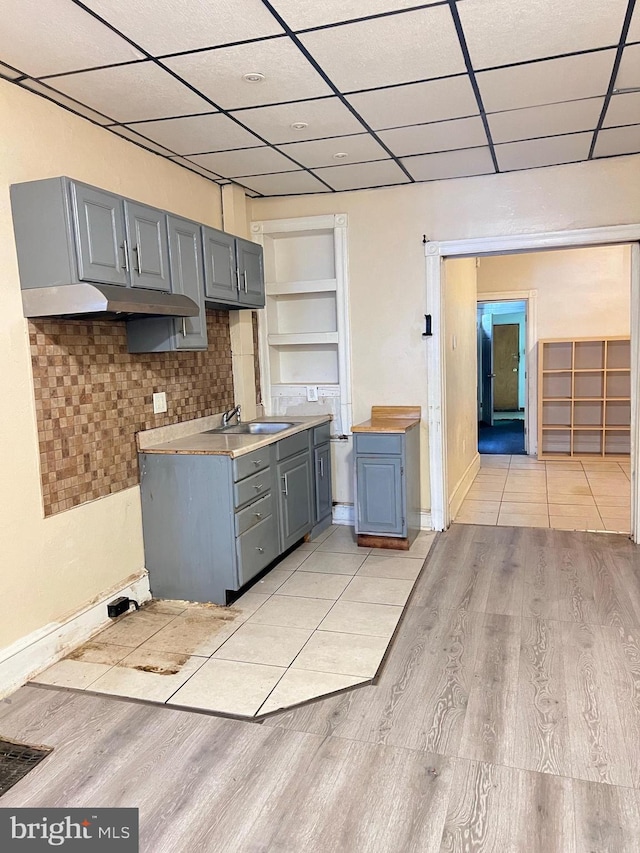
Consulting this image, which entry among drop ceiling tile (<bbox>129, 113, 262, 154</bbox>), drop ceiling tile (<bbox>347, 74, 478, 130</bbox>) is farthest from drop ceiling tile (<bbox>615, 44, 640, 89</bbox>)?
drop ceiling tile (<bbox>129, 113, 262, 154</bbox>)

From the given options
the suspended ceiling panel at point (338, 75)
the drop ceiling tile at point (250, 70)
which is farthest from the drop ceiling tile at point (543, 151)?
the drop ceiling tile at point (250, 70)

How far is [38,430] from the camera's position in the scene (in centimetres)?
274

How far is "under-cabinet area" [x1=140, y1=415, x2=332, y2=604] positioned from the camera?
10.8 ft

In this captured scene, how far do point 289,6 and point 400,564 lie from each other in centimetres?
300

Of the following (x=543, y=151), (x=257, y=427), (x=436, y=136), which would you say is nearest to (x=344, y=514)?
(x=257, y=427)

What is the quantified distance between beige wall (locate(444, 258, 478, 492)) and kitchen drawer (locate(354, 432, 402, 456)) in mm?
883

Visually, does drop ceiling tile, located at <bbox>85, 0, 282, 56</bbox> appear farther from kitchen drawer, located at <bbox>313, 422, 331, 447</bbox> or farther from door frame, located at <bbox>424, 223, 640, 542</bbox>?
kitchen drawer, located at <bbox>313, 422, 331, 447</bbox>

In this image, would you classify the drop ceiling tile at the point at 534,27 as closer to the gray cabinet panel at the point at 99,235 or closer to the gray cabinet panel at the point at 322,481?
the gray cabinet panel at the point at 99,235

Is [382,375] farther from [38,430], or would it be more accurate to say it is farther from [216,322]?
[38,430]

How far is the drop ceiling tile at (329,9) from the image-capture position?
80.8 inches

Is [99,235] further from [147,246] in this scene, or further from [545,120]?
[545,120]

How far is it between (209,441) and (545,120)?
2487 mm

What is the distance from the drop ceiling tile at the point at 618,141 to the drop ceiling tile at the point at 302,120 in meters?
1.43

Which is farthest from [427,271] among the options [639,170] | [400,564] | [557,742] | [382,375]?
[557,742]
